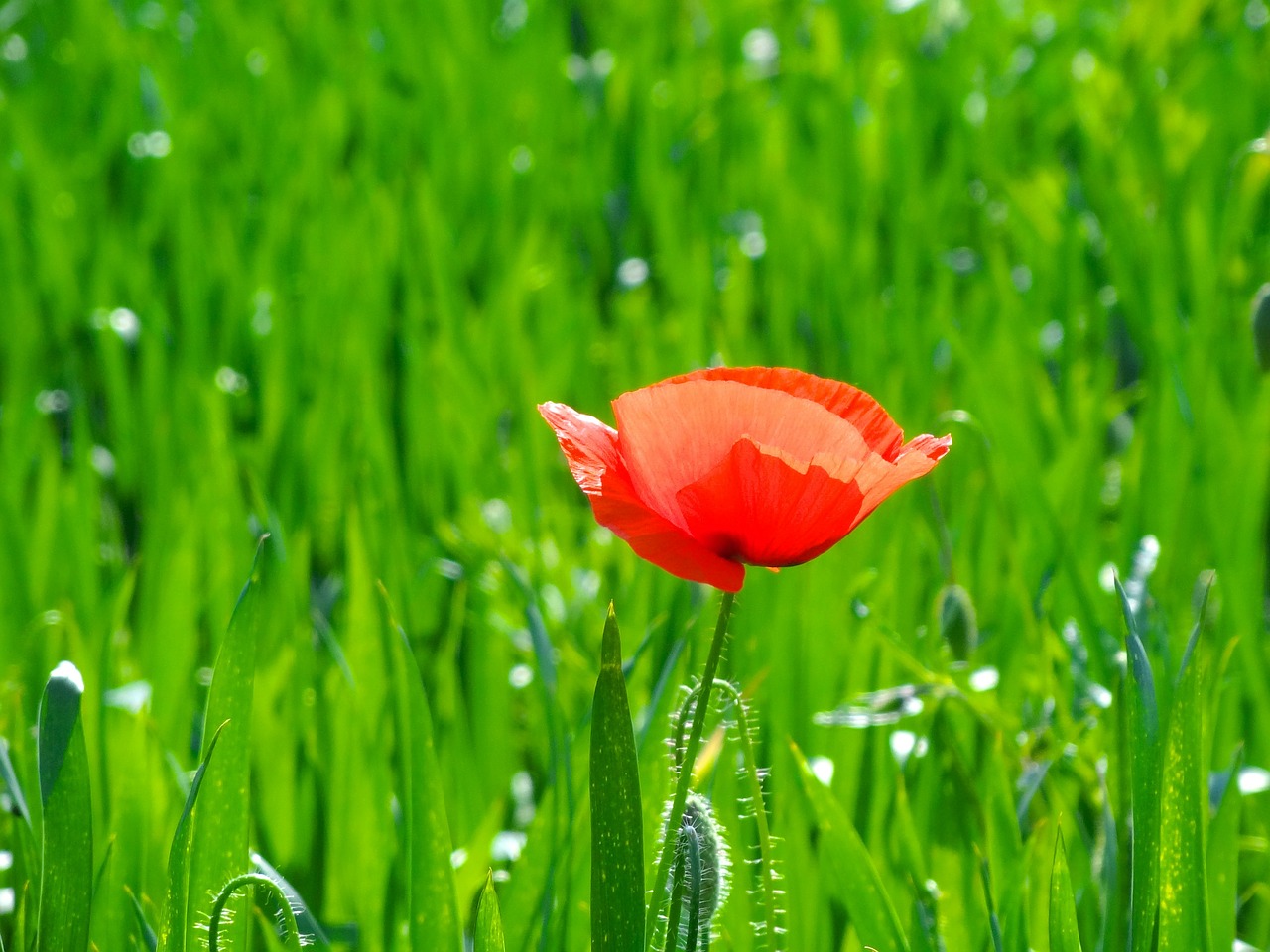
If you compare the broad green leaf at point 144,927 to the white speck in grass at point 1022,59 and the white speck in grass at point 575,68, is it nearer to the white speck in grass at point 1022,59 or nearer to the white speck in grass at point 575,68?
the white speck in grass at point 575,68

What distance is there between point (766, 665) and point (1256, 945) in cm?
37

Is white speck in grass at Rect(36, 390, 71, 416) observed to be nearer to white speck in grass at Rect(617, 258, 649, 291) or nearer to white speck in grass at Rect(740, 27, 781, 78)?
white speck in grass at Rect(617, 258, 649, 291)

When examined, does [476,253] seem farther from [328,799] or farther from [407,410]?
[328,799]

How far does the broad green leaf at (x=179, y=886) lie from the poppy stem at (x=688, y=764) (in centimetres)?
20

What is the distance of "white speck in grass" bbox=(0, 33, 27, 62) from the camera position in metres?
2.88

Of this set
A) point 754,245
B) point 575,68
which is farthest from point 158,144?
point 754,245

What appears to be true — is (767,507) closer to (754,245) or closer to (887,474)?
(887,474)

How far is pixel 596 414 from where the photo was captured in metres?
1.66

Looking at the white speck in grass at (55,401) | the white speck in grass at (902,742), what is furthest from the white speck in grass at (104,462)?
the white speck in grass at (902,742)

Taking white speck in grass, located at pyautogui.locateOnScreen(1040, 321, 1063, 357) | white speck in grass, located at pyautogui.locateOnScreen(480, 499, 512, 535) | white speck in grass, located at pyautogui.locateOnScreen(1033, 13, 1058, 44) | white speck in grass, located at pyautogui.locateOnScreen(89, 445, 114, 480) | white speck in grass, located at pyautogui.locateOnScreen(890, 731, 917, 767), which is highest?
white speck in grass, located at pyautogui.locateOnScreen(1033, 13, 1058, 44)

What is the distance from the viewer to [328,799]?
3.10 feet

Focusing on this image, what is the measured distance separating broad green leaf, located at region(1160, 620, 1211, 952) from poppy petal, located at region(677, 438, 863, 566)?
0.57 ft

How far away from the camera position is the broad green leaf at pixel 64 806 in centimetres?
61

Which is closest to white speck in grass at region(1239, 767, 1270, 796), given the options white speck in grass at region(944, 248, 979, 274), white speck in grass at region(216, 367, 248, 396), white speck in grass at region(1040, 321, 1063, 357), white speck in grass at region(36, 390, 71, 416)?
white speck in grass at region(1040, 321, 1063, 357)
